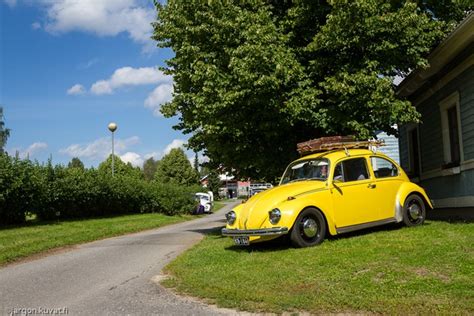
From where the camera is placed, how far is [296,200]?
9156 mm

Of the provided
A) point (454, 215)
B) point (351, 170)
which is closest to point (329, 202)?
point (351, 170)

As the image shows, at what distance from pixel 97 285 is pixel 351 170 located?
17.3ft

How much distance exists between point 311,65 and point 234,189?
102194mm

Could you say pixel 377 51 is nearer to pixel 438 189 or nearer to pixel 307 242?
pixel 438 189

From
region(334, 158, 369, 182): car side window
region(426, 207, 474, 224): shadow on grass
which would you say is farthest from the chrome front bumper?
region(426, 207, 474, 224): shadow on grass

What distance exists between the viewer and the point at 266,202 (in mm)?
9422

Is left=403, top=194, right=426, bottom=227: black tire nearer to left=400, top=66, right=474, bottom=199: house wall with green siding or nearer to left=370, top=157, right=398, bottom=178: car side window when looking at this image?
left=370, top=157, right=398, bottom=178: car side window

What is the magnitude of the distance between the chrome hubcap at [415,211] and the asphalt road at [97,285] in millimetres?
5140

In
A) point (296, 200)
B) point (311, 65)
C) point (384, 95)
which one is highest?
point (311, 65)

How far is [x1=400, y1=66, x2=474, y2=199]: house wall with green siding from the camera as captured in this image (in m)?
11.9

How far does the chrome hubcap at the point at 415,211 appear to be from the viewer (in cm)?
1054

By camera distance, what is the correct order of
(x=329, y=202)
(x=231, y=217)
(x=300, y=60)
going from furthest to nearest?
(x=300, y=60) < (x=231, y=217) < (x=329, y=202)

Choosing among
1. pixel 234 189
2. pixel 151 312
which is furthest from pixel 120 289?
pixel 234 189

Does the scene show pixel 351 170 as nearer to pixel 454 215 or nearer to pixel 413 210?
pixel 413 210
